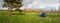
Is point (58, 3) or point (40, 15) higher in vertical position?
point (58, 3)

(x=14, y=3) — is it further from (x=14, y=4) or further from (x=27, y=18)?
(x=27, y=18)

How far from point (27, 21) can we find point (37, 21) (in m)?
0.13

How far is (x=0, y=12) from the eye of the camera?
1584 millimetres

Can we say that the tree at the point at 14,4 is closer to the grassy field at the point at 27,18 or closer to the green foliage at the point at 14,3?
the green foliage at the point at 14,3

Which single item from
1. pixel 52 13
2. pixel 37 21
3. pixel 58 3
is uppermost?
pixel 58 3

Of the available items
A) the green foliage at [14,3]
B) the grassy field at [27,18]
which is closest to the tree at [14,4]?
the green foliage at [14,3]

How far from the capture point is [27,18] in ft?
5.17

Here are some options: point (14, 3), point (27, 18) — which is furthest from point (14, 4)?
point (27, 18)

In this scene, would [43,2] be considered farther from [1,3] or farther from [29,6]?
[1,3]

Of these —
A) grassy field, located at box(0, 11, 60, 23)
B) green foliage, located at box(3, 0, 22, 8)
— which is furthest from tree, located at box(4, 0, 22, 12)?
grassy field, located at box(0, 11, 60, 23)

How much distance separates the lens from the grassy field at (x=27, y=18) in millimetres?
1562

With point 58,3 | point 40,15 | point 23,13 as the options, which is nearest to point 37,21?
point 40,15

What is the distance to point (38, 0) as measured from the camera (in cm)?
162

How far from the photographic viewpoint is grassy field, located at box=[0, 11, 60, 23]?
1562 millimetres
